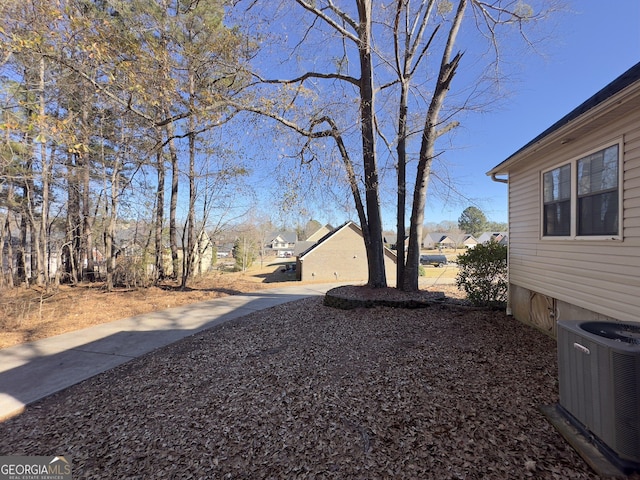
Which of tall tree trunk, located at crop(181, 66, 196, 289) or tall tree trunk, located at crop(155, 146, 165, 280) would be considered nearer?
tall tree trunk, located at crop(181, 66, 196, 289)

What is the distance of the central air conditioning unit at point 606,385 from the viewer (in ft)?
5.84

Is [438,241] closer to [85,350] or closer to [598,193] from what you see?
[598,193]

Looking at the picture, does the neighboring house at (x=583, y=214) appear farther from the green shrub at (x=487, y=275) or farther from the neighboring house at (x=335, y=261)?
the neighboring house at (x=335, y=261)

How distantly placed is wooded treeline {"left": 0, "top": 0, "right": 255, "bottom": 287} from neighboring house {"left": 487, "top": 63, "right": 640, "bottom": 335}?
645cm

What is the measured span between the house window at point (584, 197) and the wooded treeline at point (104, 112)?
21.6 feet

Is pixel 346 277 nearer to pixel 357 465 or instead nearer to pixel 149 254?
pixel 149 254

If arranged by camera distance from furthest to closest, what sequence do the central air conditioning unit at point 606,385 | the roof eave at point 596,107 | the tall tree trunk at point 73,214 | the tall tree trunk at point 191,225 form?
1. the tall tree trunk at point 73,214
2. the tall tree trunk at point 191,225
3. the roof eave at point 596,107
4. the central air conditioning unit at point 606,385

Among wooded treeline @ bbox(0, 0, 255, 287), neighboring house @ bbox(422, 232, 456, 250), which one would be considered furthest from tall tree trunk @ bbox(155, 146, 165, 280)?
neighboring house @ bbox(422, 232, 456, 250)

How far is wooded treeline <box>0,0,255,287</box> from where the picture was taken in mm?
5258

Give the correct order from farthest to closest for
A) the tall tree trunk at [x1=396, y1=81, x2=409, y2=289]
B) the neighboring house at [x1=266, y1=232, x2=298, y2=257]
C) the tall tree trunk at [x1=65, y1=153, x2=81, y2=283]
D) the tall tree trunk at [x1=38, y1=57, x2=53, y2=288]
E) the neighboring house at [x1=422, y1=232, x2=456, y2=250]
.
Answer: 1. the neighboring house at [x1=266, y1=232, x2=298, y2=257]
2. the neighboring house at [x1=422, y1=232, x2=456, y2=250]
3. the tall tree trunk at [x1=65, y1=153, x2=81, y2=283]
4. the tall tree trunk at [x1=38, y1=57, x2=53, y2=288]
5. the tall tree trunk at [x1=396, y1=81, x2=409, y2=289]

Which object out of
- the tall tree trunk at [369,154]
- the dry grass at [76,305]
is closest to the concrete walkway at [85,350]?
the dry grass at [76,305]

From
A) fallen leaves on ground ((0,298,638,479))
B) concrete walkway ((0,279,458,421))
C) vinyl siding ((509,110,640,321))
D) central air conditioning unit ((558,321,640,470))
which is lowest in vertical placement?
concrete walkway ((0,279,458,421))

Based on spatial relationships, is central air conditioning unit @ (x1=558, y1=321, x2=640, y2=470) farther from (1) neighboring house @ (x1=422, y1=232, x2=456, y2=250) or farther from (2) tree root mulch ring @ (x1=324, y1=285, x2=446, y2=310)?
(1) neighboring house @ (x1=422, y1=232, x2=456, y2=250)

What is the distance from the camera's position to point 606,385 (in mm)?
1885
